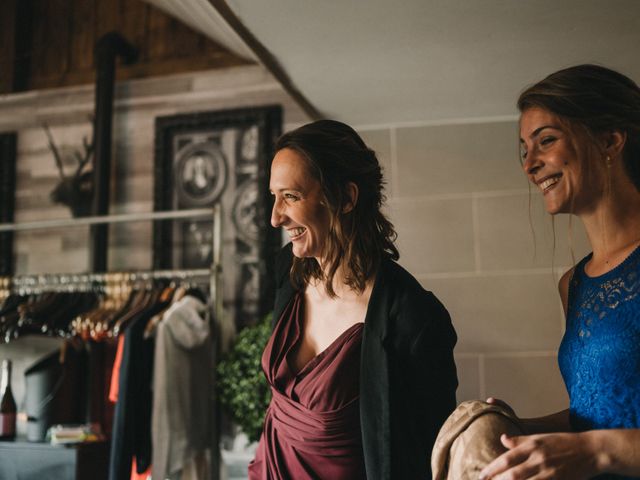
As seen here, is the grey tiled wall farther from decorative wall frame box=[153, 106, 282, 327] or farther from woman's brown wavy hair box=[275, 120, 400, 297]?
woman's brown wavy hair box=[275, 120, 400, 297]

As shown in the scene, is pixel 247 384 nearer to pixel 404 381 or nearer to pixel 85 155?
pixel 404 381

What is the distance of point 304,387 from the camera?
152 cm

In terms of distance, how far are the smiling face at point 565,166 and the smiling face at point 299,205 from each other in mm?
531

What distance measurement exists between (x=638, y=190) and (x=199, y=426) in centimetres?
204

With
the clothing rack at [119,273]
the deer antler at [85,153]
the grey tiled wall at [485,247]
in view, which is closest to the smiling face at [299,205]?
the grey tiled wall at [485,247]

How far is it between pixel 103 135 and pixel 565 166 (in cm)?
278

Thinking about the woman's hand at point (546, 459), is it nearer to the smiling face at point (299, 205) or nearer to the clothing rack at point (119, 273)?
the smiling face at point (299, 205)

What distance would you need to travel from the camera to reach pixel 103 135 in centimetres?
346

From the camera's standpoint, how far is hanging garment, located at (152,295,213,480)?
252cm

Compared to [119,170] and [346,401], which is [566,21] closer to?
[346,401]

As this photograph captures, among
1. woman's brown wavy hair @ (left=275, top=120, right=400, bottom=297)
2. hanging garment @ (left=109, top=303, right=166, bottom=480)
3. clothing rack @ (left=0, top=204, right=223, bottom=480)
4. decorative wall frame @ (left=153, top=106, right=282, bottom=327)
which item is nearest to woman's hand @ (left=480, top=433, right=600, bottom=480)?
woman's brown wavy hair @ (left=275, top=120, right=400, bottom=297)

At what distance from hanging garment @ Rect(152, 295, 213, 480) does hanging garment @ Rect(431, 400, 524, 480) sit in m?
1.71

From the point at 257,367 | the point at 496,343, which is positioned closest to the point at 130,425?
the point at 257,367

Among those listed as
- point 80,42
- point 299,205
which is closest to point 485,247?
point 299,205
